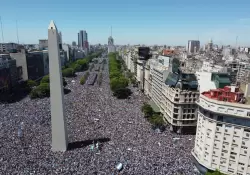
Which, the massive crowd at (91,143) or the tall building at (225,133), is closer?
the tall building at (225,133)

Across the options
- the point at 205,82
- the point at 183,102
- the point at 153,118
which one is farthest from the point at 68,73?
the point at 205,82

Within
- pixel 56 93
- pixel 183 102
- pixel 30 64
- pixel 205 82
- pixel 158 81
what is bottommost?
pixel 183 102

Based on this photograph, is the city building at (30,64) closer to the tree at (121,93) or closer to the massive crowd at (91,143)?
the massive crowd at (91,143)

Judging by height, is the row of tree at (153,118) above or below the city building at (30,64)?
below

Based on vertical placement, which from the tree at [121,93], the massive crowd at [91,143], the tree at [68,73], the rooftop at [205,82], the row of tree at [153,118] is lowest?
the massive crowd at [91,143]

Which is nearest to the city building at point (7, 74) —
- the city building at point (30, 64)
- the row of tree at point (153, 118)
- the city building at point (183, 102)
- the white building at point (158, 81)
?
the city building at point (30, 64)

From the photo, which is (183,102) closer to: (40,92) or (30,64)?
(40,92)
